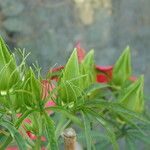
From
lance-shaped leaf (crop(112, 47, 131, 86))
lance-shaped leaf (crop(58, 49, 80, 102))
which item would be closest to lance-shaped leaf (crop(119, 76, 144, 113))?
lance-shaped leaf (crop(112, 47, 131, 86))

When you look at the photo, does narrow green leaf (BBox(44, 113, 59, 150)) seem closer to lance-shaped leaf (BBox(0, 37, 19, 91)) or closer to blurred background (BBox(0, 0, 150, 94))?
lance-shaped leaf (BBox(0, 37, 19, 91))

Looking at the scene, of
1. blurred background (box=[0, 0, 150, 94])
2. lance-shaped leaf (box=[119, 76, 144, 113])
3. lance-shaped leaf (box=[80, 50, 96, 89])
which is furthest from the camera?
blurred background (box=[0, 0, 150, 94])

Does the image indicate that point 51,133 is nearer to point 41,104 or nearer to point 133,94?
point 41,104

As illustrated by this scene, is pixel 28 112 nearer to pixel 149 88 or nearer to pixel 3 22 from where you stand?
pixel 3 22

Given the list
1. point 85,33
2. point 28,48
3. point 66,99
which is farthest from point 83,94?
point 85,33

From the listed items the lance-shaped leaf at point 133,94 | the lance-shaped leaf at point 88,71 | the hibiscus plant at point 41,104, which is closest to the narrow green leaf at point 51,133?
the hibiscus plant at point 41,104

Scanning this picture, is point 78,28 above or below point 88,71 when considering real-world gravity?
below

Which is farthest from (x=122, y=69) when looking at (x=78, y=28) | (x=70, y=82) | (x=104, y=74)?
(x=78, y=28)
